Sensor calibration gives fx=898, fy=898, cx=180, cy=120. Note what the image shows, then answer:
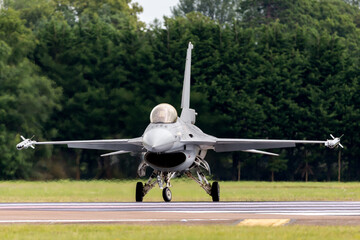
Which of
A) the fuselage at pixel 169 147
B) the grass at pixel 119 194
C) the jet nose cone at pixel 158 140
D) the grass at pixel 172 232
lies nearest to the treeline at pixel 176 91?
the grass at pixel 119 194

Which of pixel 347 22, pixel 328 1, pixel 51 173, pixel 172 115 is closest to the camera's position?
pixel 172 115

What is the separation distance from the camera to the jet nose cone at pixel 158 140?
2862cm

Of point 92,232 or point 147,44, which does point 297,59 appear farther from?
point 92,232

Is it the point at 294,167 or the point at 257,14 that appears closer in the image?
the point at 294,167

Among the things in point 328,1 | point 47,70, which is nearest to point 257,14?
point 328,1

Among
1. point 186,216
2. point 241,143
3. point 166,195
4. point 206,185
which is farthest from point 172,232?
point 241,143

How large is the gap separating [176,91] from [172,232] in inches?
1692

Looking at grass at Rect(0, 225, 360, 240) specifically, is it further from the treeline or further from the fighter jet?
the treeline

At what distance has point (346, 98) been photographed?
2491 inches

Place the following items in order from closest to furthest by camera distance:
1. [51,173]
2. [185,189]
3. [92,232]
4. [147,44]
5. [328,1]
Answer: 1. [92,232]
2. [185,189]
3. [51,173]
4. [147,44]
5. [328,1]

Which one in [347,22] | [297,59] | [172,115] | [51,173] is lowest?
[51,173]

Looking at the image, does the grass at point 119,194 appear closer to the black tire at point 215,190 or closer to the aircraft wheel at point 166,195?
the black tire at point 215,190

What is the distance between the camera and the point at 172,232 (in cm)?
A: 1642

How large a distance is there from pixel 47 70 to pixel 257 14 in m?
51.1
